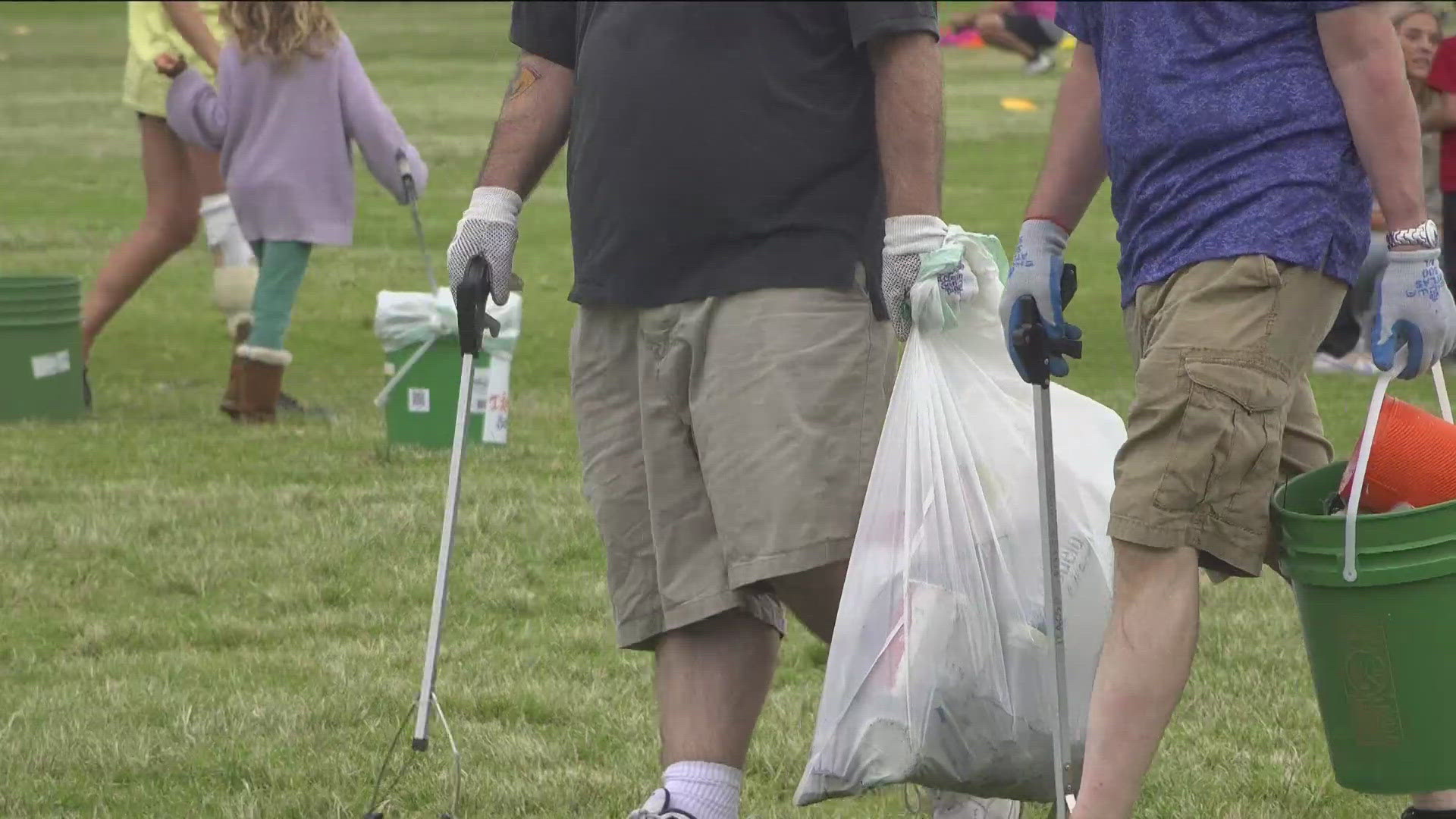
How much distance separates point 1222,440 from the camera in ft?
11.1

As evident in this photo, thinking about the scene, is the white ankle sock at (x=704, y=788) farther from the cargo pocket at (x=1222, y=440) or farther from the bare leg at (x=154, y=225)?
the bare leg at (x=154, y=225)

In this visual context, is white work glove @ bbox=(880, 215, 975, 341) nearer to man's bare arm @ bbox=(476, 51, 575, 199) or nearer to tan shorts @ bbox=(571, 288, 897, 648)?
tan shorts @ bbox=(571, 288, 897, 648)

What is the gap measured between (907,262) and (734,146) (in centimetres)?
33

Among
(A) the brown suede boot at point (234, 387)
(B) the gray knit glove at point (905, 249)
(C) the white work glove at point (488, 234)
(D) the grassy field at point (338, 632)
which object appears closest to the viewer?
(B) the gray knit glove at point (905, 249)

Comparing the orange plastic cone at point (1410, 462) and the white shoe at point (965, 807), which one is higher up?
the orange plastic cone at point (1410, 462)

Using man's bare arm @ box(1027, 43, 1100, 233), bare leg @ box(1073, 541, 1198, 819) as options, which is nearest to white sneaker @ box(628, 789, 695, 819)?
bare leg @ box(1073, 541, 1198, 819)

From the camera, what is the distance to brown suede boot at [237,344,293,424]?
8.25 meters

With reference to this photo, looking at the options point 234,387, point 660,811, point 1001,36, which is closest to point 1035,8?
point 1001,36

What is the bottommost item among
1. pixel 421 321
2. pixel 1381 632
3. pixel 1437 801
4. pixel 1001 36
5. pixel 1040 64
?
pixel 1040 64

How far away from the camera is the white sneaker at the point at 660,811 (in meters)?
3.79

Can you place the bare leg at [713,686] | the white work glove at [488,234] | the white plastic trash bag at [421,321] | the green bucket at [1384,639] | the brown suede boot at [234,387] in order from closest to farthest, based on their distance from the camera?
the green bucket at [1384,639], the bare leg at [713,686], the white work glove at [488,234], the white plastic trash bag at [421,321], the brown suede boot at [234,387]

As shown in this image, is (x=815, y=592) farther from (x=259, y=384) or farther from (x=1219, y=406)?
(x=259, y=384)

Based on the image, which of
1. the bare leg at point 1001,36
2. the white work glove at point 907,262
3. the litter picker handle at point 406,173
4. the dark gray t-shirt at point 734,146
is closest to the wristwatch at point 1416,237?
the white work glove at point 907,262

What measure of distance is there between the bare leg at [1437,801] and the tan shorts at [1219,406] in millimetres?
548
